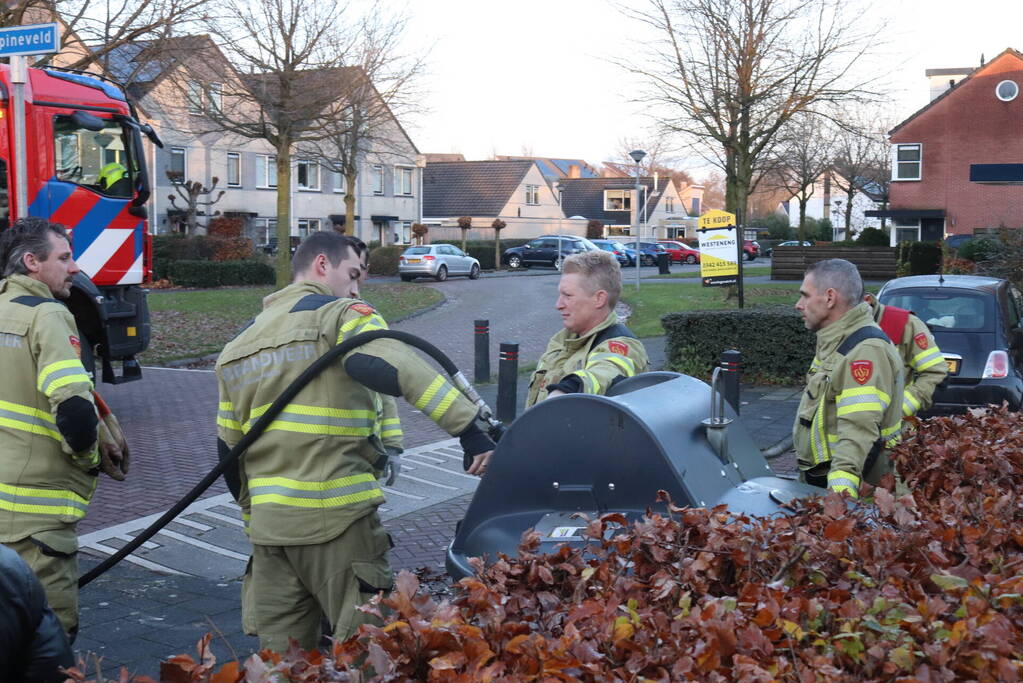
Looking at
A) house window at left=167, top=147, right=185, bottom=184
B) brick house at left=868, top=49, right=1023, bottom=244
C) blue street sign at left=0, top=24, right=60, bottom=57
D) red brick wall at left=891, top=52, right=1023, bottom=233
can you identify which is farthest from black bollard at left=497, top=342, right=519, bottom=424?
red brick wall at left=891, top=52, right=1023, bottom=233

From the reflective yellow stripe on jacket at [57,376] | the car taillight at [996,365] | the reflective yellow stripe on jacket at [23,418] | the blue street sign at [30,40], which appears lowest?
the car taillight at [996,365]

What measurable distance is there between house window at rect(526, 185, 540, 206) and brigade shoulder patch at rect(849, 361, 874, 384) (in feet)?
204

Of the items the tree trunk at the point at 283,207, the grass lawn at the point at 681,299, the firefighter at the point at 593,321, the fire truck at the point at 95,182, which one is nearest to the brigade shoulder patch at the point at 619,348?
the firefighter at the point at 593,321

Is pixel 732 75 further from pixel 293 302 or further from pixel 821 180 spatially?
pixel 821 180

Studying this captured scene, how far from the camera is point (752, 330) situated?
12930 mm

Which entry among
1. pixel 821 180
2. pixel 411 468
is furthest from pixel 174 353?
pixel 821 180

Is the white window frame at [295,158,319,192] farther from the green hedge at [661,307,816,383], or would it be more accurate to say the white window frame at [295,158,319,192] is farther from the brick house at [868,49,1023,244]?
the green hedge at [661,307,816,383]

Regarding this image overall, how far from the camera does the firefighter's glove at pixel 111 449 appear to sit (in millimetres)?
4012

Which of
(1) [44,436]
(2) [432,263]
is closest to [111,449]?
(1) [44,436]

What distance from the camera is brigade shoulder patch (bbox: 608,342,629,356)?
3.85 metres

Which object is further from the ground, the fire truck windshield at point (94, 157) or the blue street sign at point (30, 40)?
the blue street sign at point (30, 40)

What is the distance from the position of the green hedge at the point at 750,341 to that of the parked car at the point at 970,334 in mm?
2330

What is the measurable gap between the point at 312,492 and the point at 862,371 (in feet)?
6.63

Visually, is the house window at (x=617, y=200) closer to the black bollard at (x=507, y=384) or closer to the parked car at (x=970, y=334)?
the black bollard at (x=507, y=384)
